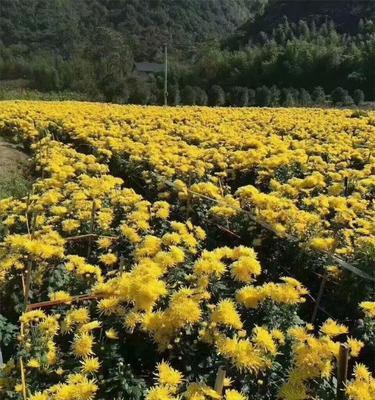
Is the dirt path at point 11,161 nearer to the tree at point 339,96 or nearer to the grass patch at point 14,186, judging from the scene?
the grass patch at point 14,186

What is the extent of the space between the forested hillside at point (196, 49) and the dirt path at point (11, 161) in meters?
24.9

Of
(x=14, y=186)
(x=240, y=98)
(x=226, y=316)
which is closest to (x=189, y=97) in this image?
(x=240, y=98)

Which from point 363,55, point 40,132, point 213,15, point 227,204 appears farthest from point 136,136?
point 213,15

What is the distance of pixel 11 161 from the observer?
1034 cm

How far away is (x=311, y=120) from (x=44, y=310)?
35.7 ft

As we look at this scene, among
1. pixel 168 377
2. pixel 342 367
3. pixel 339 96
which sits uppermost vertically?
pixel 342 367

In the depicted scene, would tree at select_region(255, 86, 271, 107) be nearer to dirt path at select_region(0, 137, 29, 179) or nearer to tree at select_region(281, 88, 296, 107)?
tree at select_region(281, 88, 296, 107)

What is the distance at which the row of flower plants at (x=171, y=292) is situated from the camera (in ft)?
8.39

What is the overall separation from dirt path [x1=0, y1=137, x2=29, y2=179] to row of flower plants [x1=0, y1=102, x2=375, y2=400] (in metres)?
2.66

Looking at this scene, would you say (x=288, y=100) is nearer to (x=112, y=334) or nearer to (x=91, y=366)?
(x=112, y=334)

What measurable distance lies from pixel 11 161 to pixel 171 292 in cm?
806

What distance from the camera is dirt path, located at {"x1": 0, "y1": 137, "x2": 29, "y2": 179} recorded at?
9398mm

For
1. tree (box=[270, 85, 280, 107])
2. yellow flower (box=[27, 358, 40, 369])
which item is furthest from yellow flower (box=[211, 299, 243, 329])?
tree (box=[270, 85, 280, 107])

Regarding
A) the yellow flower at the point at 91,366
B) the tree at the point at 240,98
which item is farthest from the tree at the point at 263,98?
the yellow flower at the point at 91,366
